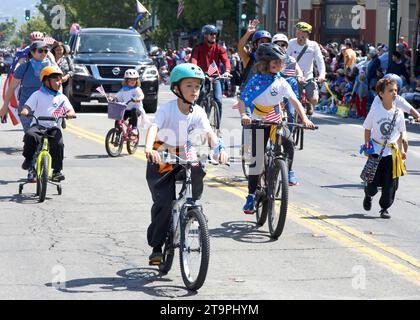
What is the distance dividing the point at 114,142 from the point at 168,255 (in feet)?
29.7

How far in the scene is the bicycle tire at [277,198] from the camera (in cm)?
1079

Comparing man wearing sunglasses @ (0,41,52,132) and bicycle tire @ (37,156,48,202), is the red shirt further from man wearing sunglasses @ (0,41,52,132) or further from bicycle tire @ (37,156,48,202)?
bicycle tire @ (37,156,48,202)

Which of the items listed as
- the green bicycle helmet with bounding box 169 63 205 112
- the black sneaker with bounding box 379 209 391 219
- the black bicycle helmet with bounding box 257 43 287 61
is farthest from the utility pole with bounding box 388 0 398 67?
the green bicycle helmet with bounding box 169 63 205 112

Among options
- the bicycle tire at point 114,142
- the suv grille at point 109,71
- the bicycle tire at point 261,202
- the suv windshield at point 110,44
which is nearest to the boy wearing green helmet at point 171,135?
the bicycle tire at point 261,202

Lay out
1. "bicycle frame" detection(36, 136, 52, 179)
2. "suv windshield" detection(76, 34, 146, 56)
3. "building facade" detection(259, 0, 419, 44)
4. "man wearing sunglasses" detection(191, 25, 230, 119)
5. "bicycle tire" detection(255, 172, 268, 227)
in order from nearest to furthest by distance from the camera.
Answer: "bicycle tire" detection(255, 172, 268, 227) < "bicycle frame" detection(36, 136, 52, 179) < "man wearing sunglasses" detection(191, 25, 230, 119) < "suv windshield" detection(76, 34, 146, 56) < "building facade" detection(259, 0, 419, 44)

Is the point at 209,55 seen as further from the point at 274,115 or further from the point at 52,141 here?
the point at 274,115

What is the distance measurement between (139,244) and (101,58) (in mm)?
17985

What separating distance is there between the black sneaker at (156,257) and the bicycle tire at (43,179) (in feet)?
13.4

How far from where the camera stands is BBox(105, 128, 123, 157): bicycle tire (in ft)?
59.4

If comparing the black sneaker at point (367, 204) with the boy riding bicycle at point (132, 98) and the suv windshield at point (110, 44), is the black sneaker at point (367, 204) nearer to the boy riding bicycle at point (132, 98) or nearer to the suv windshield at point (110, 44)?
the boy riding bicycle at point (132, 98)

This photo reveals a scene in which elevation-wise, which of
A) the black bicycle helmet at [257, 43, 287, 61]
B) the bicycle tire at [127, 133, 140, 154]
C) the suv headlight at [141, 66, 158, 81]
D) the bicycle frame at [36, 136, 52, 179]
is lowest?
the bicycle tire at [127, 133, 140, 154]

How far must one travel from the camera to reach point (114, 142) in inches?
714

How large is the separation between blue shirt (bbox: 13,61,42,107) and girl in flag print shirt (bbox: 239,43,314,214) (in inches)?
197
